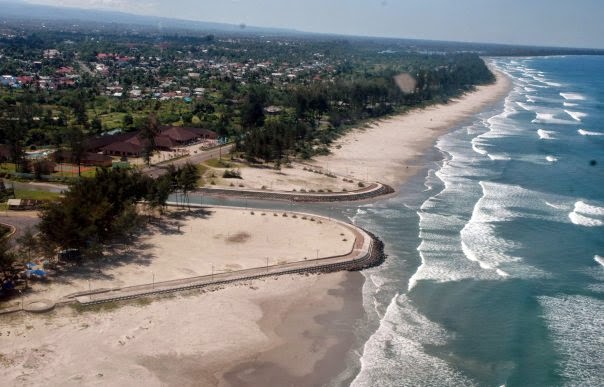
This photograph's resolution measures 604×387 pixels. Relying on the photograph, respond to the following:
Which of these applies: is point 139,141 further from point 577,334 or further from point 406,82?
point 406,82

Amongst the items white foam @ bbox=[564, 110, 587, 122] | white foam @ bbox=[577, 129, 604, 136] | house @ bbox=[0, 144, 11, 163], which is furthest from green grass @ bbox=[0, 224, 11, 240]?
white foam @ bbox=[564, 110, 587, 122]

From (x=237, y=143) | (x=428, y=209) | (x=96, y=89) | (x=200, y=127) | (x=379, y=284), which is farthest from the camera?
(x=96, y=89)

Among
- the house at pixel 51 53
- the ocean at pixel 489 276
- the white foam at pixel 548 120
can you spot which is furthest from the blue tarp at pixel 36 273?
the house at pixel 51 53

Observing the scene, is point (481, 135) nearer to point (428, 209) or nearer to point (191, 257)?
point (428, 209)

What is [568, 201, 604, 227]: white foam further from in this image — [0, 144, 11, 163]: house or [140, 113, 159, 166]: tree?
[0, 144, 11, 163]: house

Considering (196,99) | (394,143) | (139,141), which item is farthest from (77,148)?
(196,99)

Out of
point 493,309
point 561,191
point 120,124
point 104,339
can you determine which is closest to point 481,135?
point 561,191
